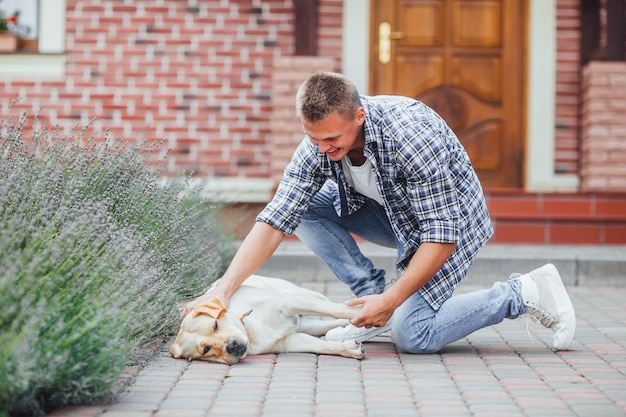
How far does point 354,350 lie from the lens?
4535 millimetres

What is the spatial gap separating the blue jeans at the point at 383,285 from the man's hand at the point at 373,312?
0.19m

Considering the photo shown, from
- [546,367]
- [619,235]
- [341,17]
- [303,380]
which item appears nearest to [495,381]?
[546,367]

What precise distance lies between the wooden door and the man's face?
580 cm

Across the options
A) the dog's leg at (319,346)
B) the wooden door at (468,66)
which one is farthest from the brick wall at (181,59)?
the dog's leg at (319,346)

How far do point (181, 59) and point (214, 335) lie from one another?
601 centimetres

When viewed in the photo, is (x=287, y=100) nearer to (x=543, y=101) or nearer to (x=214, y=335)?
(x=543, y=101)

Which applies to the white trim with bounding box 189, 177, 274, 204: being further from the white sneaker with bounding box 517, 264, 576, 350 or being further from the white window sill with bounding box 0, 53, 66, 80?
A: the white sneaker with bounding box 517, 264, 576, 350

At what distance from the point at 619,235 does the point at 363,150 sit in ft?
17.6

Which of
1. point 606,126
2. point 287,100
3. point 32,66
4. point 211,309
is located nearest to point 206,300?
point 211,309

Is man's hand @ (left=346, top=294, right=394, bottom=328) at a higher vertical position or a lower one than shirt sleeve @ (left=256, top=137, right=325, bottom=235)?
lower

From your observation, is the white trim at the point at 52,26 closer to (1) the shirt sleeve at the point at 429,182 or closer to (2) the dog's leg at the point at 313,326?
(2) the dog's leg at the point at 313,326

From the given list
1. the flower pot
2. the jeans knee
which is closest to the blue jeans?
the jeans knee

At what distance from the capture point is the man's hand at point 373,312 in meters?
4.38

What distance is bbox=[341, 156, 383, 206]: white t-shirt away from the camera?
4.64 metres
